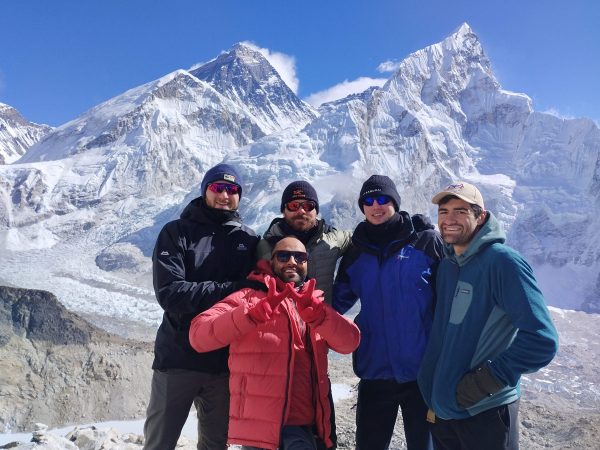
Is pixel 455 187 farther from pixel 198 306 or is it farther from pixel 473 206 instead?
pixel 198 306

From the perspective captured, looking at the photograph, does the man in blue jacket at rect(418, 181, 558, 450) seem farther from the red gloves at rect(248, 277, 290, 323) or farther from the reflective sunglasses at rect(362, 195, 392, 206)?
the red gloves at rect(248, 277, 290, 323)

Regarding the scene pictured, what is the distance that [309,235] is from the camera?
405 centimetres

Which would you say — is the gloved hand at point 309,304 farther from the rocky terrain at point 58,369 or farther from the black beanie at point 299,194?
the rocky terrain at point 58,369

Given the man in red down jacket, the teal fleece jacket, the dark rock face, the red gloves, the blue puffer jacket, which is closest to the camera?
the teal fleece jacket

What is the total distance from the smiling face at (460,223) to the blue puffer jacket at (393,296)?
0.53 meters

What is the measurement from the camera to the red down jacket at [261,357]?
321 centimetres

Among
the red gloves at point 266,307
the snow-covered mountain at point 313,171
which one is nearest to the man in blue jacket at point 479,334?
the red gloves at point 266,307

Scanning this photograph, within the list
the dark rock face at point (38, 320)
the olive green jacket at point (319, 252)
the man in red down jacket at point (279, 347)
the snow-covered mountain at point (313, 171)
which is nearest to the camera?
the man in red down jacket at point (279, 347)

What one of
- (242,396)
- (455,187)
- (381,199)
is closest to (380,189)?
(381,199)

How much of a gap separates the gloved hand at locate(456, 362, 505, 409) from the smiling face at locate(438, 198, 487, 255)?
→ 0.77m

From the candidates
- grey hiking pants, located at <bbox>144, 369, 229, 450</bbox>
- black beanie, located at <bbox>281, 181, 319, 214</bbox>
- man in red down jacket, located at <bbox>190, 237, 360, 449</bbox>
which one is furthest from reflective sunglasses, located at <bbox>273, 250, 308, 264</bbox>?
grey hiking pants, located at <bbox>144, 369, 229, 450</bbox>

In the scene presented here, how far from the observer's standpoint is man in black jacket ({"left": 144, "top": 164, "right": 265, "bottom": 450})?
3869 mm

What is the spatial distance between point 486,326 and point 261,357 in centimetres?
140

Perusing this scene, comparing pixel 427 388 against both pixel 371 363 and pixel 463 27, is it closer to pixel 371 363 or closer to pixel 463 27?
pixel 371 363
